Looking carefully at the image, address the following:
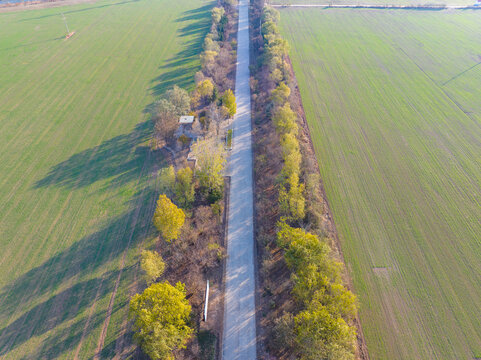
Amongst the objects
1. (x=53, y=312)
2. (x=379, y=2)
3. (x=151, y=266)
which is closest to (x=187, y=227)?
(x=151, y=266)

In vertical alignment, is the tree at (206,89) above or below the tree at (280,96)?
above

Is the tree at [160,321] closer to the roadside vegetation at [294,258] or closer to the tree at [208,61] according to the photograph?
the roadside vegetation at [294,258]

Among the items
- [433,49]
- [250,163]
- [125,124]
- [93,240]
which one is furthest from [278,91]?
[433,49]

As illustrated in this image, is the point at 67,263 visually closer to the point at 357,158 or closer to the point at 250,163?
the point at 250,163

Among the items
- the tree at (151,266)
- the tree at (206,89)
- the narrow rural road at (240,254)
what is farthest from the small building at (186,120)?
the tree at (151,266)

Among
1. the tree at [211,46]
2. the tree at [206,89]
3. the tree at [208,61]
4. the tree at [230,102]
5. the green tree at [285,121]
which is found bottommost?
the green tree at [285,121]

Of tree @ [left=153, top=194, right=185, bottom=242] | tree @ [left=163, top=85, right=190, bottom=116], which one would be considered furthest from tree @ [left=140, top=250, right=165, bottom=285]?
tree @ [left=163, top=85, right=190, bottom=116]

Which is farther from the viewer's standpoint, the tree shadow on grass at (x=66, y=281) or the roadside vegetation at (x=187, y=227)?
the tree shadow on grass at (x=66, y=281)
